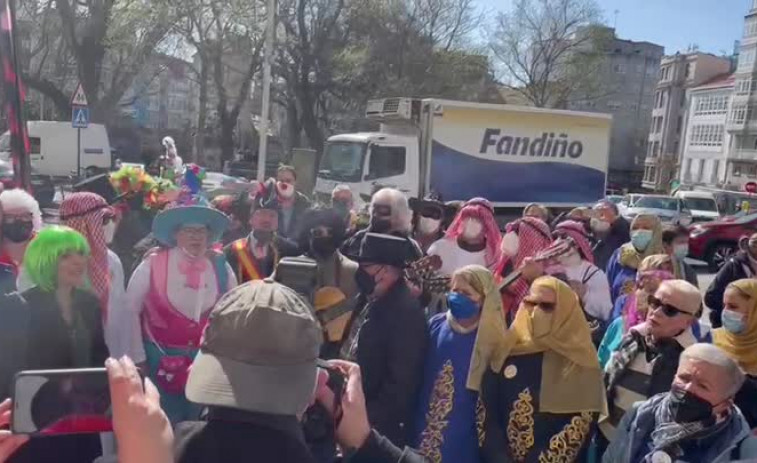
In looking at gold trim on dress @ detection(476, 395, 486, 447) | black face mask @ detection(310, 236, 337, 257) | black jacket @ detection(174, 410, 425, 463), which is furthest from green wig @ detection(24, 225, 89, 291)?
gold trim on dress @ detection(476, 395, 486, 447)

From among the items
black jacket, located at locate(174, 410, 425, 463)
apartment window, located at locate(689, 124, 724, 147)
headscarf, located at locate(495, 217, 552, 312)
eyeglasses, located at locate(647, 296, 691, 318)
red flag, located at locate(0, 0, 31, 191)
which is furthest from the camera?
apartment window, located at locate(689, 124, 724, 147)

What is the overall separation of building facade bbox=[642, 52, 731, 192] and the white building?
50cm

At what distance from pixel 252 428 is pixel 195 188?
827 cm

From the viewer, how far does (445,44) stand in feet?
117

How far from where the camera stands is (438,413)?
10.3 feet

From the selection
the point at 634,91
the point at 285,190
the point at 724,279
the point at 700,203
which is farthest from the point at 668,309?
the point at 634,91

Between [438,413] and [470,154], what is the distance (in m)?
12.0

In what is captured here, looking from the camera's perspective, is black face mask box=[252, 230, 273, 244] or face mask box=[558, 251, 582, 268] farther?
face mask box=[558, 251, 582, 268]

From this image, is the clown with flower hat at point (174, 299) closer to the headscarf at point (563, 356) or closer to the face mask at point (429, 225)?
the headscarf at point (563, 356)

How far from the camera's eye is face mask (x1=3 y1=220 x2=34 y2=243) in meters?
3.81

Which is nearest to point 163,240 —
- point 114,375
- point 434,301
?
point 434,301

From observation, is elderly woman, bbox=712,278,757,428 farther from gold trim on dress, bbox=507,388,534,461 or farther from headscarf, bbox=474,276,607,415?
gold trim on dress, bbox=507,388,534,461

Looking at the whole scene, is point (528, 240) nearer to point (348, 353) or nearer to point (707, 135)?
point (348, 353)

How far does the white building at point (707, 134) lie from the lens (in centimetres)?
6331
